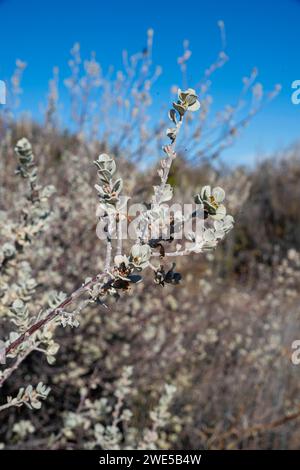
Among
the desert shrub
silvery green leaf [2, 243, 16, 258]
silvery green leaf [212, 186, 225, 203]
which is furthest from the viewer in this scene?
the desert shrub

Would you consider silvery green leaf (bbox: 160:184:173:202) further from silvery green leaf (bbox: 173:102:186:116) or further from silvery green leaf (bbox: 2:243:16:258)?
silvery green leaf (bbox: 2:243:16:258)

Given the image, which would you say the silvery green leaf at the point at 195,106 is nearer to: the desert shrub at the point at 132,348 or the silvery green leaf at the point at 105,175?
the silvery green leaf at the point at 105,175

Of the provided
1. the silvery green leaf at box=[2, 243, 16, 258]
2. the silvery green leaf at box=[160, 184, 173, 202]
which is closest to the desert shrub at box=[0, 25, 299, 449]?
the silvery green leaf at box=[2, 243, 16, 258]

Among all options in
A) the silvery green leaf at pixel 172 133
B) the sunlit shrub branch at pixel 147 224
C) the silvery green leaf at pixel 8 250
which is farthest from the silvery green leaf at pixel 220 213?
the silvery green leaf at pixel 8 250

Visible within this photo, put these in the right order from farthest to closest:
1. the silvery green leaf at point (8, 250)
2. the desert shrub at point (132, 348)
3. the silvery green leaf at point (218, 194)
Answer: the desert shrub at point (132, 348), the silvery green leaf at point (8, 250), the silvery green leaf at point (218, 194)

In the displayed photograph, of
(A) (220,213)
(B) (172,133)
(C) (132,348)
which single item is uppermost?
(B) (172,133)

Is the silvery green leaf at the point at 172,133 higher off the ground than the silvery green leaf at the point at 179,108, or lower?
lower

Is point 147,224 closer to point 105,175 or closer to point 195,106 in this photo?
point 105,175

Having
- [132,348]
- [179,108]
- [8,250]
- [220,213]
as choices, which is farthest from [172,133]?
[132,348]

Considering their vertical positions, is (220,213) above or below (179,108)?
below

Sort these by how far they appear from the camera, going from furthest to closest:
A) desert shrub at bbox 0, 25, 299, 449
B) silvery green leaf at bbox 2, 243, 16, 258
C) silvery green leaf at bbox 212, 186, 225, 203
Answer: desert shrub at bbox 0, 25, 299, 449 < silvery green leaf at bbox 2, 243, 16, 258 < silvery green leaf at bbox 212, 186, 225, 203

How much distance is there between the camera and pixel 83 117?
3.83 meters

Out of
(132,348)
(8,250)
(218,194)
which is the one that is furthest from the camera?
(132,348)
